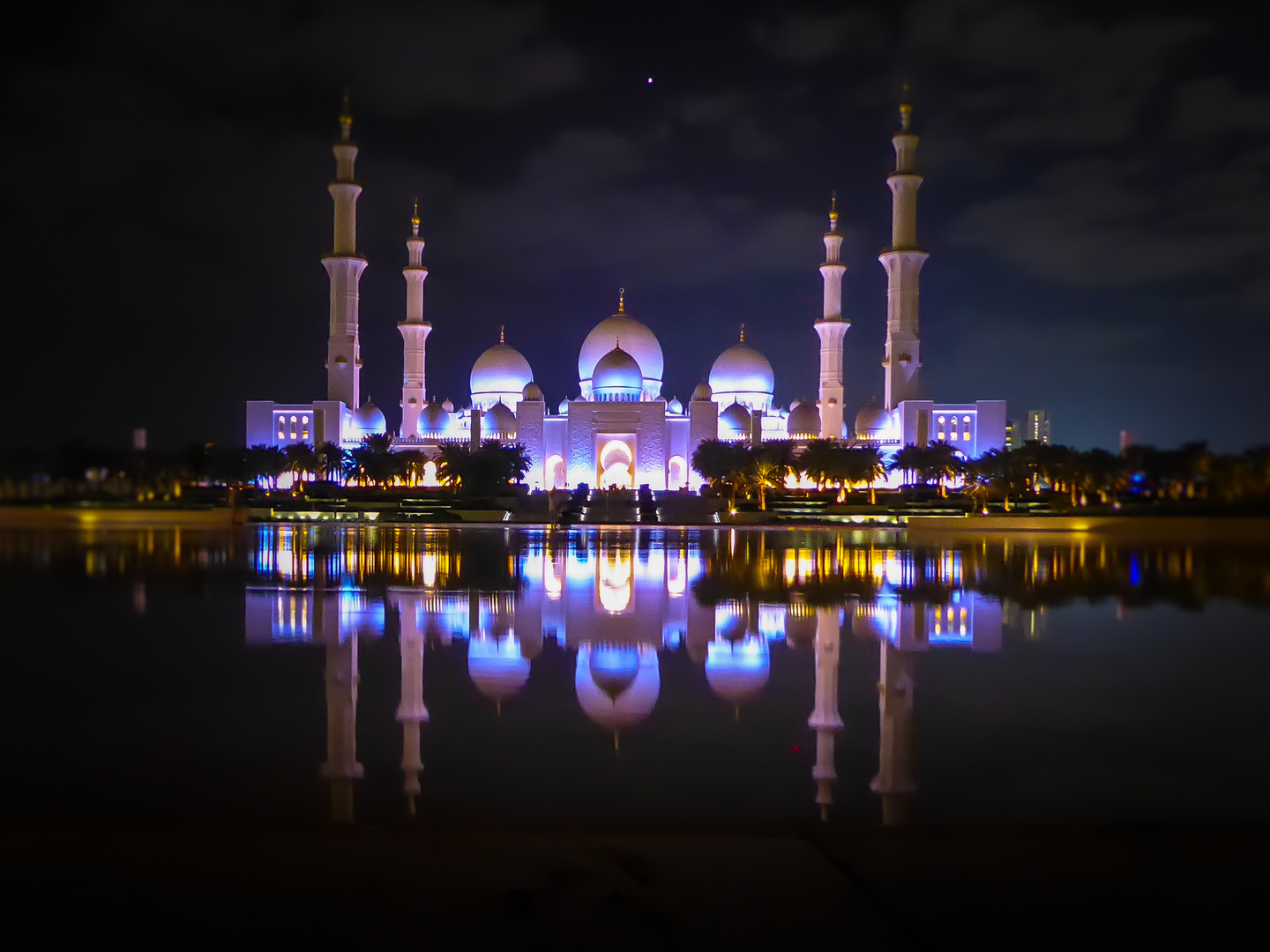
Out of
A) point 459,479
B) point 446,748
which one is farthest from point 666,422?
point 446,748

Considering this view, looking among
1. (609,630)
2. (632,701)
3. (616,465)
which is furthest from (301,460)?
(632,701)

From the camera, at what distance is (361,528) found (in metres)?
19.1

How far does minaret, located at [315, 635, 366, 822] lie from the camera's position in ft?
10.4

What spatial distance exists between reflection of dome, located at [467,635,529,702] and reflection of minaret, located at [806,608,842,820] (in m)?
1.42

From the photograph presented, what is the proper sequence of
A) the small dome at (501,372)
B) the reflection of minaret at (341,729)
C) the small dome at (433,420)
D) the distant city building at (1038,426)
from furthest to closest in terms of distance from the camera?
the small dome at (501,372), the small dome at (433,420), the distant city building at (1038,426), the reflection of minaret at (341,729)

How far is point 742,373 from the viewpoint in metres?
41.2

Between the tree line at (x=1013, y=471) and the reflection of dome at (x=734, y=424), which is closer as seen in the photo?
the tree line at (x=1013, y=471)

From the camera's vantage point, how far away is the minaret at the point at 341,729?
10.4 feet

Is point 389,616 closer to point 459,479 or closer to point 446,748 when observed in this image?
point 446,748

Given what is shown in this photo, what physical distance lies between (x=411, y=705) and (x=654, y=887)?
6.77ft

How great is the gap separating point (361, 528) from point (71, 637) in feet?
43.7

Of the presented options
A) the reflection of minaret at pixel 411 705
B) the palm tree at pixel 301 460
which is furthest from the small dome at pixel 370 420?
the reflection of minaret at pixel 411 705

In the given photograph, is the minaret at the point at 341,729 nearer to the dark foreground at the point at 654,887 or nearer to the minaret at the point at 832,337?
the dark foreground at the point at 654,887

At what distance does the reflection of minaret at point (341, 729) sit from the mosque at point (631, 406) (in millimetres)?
30961
